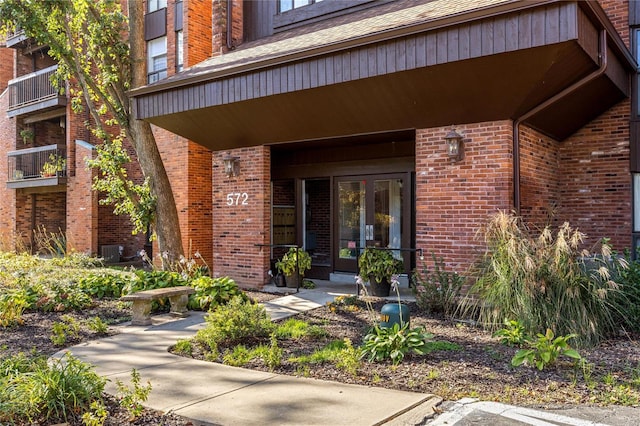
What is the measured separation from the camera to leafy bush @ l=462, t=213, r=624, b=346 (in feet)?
18.7

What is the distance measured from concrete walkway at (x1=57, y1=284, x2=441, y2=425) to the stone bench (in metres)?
1.44

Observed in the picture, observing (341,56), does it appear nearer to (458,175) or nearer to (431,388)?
(458,175)

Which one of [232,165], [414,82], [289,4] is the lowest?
[232,165]

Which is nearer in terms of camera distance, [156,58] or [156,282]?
[156,282]

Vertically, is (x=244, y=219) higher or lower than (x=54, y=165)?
lower

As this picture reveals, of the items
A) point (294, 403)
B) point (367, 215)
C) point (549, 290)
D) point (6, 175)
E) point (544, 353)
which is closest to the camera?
point (294, 403)

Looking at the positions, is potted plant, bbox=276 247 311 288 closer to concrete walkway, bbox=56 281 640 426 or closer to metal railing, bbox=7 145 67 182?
concrete walkway, bbox=56 281 640 426

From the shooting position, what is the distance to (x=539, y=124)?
8.31 m

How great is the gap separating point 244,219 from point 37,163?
13788 mm

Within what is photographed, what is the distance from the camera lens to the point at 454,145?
7.98 metres

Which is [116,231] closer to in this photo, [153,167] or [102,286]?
[153,167]

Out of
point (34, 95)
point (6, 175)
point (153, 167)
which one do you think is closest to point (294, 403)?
point (153, 167)

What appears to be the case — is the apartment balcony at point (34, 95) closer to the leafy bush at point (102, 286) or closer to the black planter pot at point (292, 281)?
the leafy bush at point (102, 286)

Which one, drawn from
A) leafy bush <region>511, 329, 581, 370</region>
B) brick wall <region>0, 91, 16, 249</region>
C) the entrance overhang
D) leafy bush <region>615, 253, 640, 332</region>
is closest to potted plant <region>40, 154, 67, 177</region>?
brick wall <region>0, 91, 16, 249</region>
